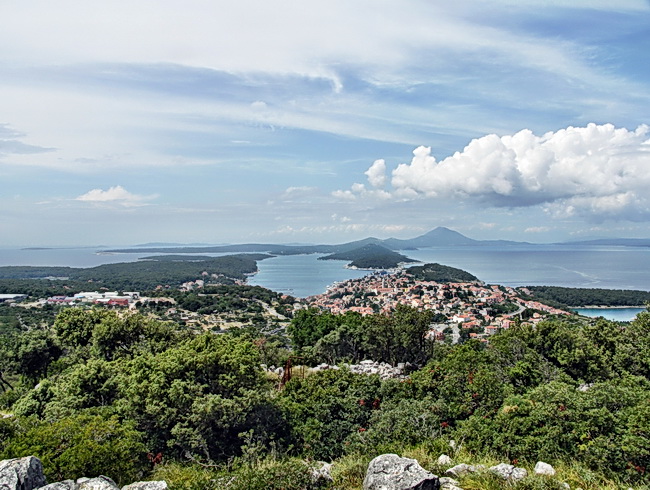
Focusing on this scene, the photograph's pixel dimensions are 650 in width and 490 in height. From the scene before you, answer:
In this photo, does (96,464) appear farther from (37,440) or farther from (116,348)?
(116,348)

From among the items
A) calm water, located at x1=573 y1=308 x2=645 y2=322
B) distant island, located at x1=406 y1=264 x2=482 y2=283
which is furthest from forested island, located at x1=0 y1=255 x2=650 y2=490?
distant island, located at x1=406 y1=264 x2=482 y2=283

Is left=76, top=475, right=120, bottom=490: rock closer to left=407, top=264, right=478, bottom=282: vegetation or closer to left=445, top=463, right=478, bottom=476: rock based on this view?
left=445, top=463, right=478, bottom=476: rock

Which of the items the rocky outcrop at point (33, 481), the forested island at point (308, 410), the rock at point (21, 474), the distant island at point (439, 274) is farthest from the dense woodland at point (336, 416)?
the distant island at point (439, 274)

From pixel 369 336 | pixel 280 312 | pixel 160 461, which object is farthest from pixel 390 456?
pixel 280 312

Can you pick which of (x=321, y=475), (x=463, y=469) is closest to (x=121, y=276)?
(x=321, y=475)

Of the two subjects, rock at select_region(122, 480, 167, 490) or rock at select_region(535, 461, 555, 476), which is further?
rock at select_region(535, 461, 555, 476)

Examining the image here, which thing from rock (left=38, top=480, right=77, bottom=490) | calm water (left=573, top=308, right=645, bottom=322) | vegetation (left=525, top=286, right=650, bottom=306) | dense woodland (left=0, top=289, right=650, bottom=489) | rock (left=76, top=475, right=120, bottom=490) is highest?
rock (left=38, top=480, right=77, bottom=490)

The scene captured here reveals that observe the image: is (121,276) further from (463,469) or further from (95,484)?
(463,469)
